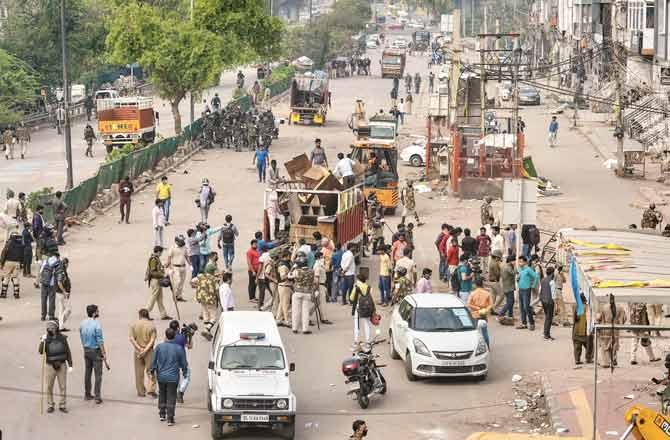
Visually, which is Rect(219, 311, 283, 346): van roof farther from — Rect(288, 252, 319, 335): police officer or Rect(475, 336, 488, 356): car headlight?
Rect(288, 252, 319, 335): police officer

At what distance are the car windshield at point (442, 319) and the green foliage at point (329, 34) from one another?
3258 inches

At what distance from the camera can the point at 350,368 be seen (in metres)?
21.8

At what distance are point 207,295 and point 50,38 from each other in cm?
5428

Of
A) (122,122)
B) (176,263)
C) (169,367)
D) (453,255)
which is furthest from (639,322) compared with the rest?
(122,122)

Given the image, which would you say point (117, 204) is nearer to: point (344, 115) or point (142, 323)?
point (142, 323)

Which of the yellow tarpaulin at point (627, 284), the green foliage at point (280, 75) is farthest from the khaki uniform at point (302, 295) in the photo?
the green foliage at point (280, 75)

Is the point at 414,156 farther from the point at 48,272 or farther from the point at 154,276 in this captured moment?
the point at 48,272

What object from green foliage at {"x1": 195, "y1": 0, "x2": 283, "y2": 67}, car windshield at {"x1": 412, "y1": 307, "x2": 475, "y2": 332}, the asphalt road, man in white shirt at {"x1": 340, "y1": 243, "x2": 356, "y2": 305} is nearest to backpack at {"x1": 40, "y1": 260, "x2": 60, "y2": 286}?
the asphalt road

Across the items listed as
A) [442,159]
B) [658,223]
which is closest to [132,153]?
[442,159]

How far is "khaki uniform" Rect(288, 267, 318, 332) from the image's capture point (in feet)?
87.1

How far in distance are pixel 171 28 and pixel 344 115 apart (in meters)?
19.9

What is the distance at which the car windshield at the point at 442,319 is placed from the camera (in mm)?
23625

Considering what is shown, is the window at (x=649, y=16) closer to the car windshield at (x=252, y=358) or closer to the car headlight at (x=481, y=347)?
the car headlight at (x=481, y=347)

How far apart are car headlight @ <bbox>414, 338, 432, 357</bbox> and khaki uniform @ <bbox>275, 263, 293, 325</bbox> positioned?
4.25m
